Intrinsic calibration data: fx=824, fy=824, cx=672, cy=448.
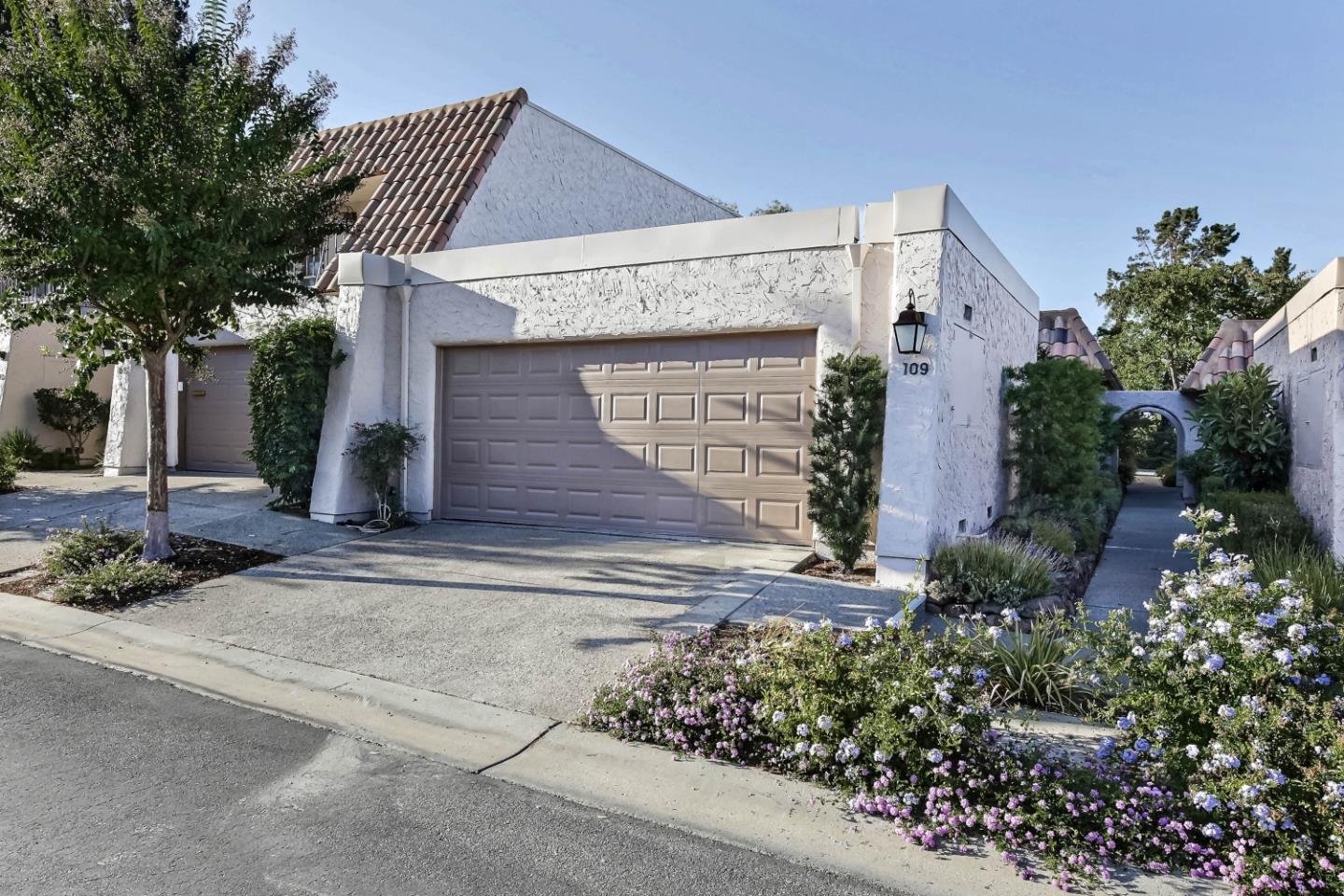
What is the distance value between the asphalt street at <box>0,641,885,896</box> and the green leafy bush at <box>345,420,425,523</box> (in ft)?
18.1

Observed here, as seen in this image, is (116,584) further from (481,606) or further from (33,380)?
(33,380)

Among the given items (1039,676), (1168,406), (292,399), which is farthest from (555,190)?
(1168,406)

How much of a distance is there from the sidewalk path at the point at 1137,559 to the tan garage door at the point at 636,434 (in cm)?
299

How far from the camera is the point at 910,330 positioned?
7395 millimetres

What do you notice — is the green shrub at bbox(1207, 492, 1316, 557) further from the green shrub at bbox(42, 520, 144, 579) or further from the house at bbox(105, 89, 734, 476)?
the green shrub at bbox(42, 520, 144, 579)

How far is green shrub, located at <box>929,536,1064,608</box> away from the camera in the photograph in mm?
6938

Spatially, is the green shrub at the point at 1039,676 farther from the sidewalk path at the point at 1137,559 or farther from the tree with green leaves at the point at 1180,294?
the tree with green leaves at the point at 1180,294

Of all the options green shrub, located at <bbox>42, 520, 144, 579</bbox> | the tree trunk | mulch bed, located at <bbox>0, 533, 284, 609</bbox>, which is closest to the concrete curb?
mulch bed, located at <bbox>0, 533, 284, 609</bbox>

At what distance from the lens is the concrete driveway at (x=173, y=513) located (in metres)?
9.06

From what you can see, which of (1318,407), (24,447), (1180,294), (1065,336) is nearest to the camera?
(1318,407)

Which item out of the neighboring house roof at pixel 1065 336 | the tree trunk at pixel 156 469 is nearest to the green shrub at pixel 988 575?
the tree trunk at pixel 156 469

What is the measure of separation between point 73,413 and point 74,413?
1cm

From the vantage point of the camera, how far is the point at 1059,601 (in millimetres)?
7262

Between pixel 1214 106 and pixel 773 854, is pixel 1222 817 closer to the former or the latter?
pixel 773 854
